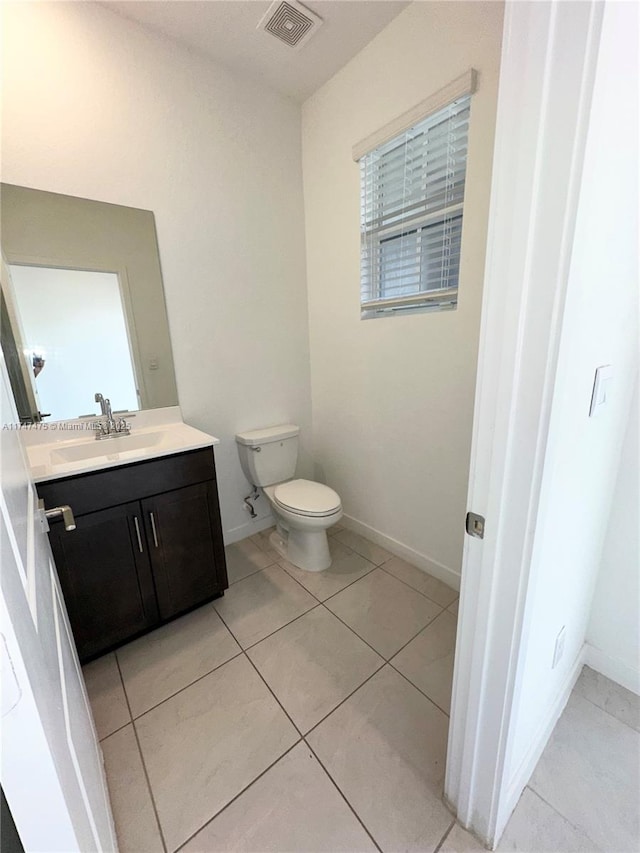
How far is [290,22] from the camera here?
1525 millimetres

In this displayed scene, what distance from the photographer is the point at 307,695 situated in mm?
1325

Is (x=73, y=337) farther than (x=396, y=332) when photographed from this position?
No

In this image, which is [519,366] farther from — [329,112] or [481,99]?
[329,112]

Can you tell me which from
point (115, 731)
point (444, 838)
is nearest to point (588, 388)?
point (444, 838)

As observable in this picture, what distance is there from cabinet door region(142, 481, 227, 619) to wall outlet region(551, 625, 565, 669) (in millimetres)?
1361

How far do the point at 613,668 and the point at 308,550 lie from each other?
4.53ft

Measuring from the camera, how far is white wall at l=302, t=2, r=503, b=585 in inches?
55.6

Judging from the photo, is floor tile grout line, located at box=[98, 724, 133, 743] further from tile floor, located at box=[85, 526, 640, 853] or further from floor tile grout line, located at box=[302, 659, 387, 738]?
floor tile grout line, located at box=[302, 659, 387, 738]

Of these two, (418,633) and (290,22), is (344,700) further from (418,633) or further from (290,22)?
(290,22)

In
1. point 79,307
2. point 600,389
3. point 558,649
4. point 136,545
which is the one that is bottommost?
point 558,649

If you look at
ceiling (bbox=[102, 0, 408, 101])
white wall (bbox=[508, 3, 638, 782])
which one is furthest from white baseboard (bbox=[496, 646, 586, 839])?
ceiling (bbox=[102, 0, 408, 101])

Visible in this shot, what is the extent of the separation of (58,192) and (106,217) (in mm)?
182

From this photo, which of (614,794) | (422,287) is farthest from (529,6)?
(614,794)

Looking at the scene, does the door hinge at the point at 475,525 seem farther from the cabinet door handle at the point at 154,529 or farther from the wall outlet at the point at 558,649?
the cabinet door handle at the point at 154,529
